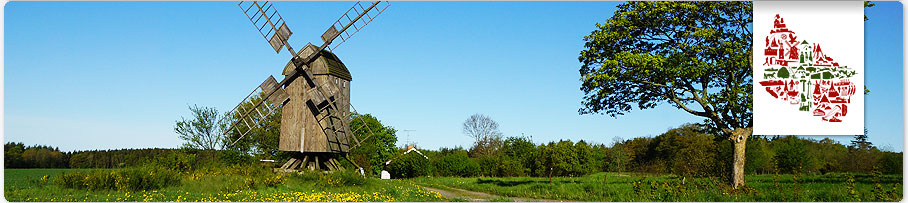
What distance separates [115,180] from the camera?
15688 mm

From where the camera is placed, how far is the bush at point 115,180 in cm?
1552

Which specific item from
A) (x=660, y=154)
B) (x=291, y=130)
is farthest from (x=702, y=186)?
(x=660, y=154)

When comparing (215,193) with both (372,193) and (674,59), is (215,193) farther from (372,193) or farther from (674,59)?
(674,59)

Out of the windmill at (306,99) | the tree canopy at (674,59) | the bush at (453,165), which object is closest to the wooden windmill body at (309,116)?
the windmill at (306,99)

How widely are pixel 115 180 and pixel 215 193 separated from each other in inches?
121

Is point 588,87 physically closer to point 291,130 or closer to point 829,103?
point 829,103

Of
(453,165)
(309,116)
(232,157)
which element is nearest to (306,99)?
(309,116)

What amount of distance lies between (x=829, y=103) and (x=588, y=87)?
316 inches

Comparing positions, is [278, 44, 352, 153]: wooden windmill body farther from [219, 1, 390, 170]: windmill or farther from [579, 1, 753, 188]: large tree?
[579, 1, 753, 188]: large tree

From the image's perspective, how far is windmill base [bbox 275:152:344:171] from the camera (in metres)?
21.4

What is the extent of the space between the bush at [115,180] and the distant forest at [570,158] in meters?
5.47

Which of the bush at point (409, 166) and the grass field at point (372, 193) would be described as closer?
the grass field at point (372, 193)

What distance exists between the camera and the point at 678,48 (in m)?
17.7

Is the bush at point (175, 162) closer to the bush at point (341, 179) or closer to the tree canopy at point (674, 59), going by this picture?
the bush at point (341, 179)
